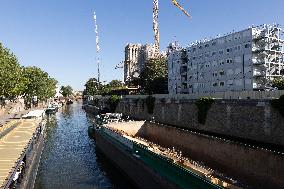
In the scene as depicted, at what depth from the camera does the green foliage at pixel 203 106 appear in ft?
173

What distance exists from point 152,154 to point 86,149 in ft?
85.0

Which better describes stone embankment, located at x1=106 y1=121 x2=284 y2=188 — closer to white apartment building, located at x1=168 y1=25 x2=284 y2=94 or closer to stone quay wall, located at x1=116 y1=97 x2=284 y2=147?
stone quay wall, located at x1=116 y1=97 x2=284 y2=147

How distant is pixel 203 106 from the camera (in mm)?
53812

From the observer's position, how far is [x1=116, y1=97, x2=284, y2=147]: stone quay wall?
4012 centimetres

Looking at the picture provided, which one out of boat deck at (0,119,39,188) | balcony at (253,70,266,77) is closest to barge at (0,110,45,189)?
boat deck at (0,119,39,188)

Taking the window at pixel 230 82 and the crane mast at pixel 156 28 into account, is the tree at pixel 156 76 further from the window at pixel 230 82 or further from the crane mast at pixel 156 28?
the crane mast at pixel 156 28

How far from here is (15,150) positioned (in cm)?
2648

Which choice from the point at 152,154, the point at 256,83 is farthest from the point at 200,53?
the point at 152,154

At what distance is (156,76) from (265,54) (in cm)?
4574

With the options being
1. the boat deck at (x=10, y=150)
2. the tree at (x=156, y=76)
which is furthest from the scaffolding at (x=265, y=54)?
the boat deck at (x=10, y=150)

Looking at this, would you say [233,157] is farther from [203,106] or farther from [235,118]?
[203,106]

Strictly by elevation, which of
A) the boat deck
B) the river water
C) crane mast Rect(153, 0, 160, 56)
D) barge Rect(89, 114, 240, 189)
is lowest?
the river water

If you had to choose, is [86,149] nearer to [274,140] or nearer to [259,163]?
[274,140]

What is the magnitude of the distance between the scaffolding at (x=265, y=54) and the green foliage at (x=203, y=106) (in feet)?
91.8
